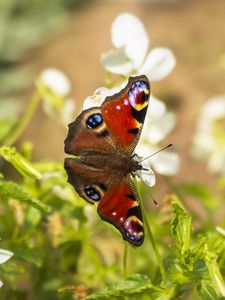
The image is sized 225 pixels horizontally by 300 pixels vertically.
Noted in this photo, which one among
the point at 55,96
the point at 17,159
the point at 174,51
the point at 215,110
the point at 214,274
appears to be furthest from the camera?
the point at 174,51

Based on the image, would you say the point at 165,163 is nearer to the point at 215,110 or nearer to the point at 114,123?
the point at 114,123

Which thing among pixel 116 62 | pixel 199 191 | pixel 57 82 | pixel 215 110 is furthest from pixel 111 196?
pixel 215 110

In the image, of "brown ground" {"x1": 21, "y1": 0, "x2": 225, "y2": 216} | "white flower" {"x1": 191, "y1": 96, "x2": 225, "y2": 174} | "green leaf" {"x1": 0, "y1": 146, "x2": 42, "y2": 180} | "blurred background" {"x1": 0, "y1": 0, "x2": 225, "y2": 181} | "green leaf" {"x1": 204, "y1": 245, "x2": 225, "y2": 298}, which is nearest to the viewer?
"green leaf" {"x1": 204, "y1": 245, "x2": 225, "y2": 298}

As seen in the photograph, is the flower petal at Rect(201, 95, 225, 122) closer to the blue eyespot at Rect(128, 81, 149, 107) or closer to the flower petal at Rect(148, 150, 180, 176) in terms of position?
the flower petal at Rect(148, 150, 180, 176)

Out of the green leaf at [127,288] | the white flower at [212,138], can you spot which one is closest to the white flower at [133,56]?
the green leaf at [127,288]

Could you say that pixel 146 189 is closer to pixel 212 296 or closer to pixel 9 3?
pixel 212 296

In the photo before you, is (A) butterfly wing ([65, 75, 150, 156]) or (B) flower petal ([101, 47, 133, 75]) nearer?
(A) butterfly wing ([65, 75, 150, 156])

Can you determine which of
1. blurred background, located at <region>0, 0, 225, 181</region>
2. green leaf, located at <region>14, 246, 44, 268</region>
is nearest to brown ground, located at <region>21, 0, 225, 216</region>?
blurred background, located at <region>0, 0, 225, 181</region>
